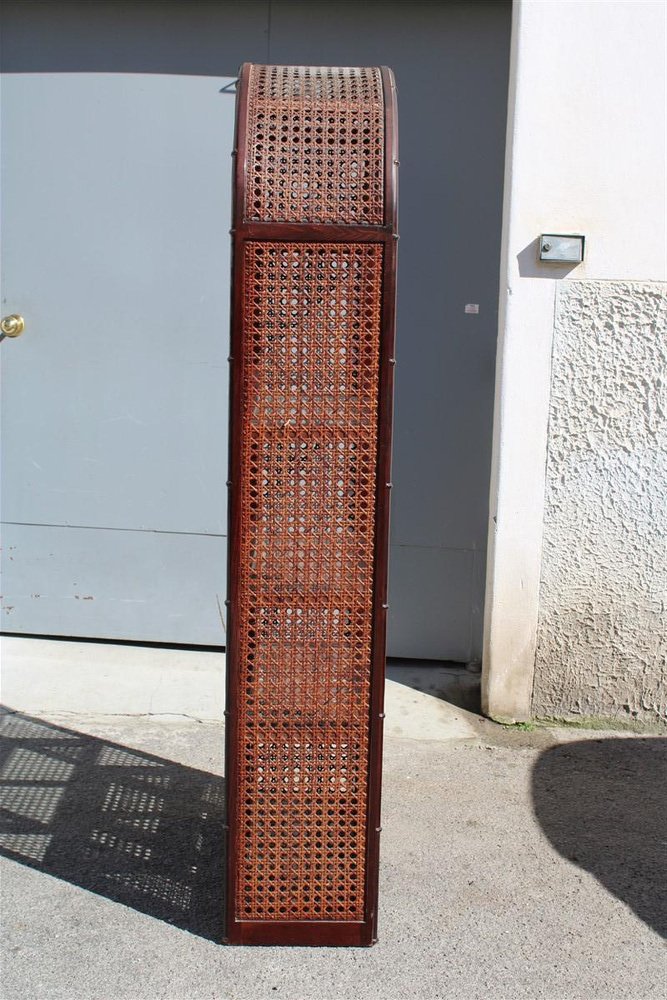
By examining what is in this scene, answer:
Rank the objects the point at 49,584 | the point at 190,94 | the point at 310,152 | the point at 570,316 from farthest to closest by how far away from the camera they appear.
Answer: the point at 49,584
the point at 190,94
the point at 570,316
the point at 310,152

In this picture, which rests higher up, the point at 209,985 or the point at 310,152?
the point at 310,152

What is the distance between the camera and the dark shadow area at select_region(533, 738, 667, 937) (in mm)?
3145

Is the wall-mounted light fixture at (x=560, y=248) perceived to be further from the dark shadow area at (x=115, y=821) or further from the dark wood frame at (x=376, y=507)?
the dark shadow area at (x=115, y=821)

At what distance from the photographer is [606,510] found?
4.19m

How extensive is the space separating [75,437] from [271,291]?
2445 mm

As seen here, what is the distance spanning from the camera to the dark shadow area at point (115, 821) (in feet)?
9.87

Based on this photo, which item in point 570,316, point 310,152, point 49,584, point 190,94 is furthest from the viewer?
point 49,584

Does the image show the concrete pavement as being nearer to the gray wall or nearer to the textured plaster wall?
the textured plaster wall

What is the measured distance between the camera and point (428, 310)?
15.0 ft

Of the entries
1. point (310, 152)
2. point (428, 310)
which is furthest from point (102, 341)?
point (310, 152)

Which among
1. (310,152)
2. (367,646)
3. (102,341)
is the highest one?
(310,152)

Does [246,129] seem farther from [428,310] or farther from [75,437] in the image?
[75,437]

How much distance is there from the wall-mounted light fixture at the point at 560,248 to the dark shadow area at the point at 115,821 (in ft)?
7.76

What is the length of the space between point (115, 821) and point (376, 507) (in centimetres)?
156
